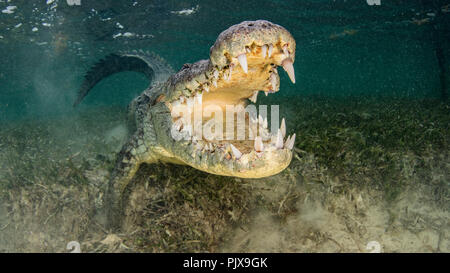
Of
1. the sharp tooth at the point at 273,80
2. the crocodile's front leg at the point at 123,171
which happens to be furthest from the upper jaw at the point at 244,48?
the crocodile's front leg at the point at 123,171

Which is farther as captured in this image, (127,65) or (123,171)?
(127,65)

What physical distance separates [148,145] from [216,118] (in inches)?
39.6

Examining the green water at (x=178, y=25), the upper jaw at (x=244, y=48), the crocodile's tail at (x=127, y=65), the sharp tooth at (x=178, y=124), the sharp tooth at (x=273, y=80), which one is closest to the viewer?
the upper jaw at (x=244, y=48)

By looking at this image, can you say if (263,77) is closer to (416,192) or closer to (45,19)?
(416,192)

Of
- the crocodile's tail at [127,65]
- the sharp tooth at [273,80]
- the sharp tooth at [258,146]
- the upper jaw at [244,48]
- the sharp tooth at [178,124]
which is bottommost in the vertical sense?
the crocodile's tail at [127,65]

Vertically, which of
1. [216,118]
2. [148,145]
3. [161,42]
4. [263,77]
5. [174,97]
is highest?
[263,77]

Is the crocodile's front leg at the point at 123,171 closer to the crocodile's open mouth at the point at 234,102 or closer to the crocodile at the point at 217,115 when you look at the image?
the crocodile at the point at 217,115

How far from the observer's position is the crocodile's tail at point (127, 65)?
656cm

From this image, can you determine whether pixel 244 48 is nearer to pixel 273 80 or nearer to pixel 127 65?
pixel 273 80

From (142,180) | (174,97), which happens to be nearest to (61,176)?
(142,180)

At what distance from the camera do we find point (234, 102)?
348 centimetres

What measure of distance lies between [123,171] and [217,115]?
1.51 m

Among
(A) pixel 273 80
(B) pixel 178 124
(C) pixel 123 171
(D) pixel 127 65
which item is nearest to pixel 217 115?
(B) pixel 178 124
